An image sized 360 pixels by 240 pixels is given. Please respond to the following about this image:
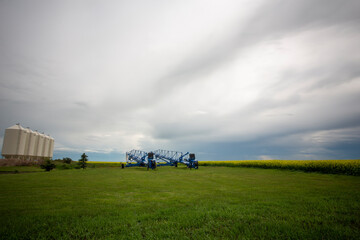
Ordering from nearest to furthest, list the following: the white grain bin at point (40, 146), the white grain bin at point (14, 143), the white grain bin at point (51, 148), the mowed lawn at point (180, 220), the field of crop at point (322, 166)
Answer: the mowed lawn at point (180, 220), the field of crop at point (322, 166), the white grain bin at point (14, 143), the white grain bin at point (40, 146), the white grain bin at point (51, 148)

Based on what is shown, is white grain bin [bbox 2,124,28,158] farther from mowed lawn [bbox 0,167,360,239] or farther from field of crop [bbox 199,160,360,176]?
field of crop [bbox 199,160,360,176]

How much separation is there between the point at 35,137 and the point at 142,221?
183 ft

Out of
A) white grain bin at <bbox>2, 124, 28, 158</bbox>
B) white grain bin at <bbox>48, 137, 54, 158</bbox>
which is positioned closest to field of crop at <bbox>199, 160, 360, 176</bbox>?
white grain bin at <bbox>2, 124, 28, 158</bbox>

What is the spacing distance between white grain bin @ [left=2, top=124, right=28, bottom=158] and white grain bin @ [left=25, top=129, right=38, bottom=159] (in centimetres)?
165

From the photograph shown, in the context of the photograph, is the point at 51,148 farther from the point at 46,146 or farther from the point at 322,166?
the point at 322,166

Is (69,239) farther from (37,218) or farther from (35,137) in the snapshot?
(35,137)

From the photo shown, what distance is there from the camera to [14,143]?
128 ft

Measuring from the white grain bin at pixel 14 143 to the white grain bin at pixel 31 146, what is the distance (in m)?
1.65

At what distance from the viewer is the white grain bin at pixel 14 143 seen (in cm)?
3822

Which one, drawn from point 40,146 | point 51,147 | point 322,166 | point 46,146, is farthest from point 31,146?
point 322,166

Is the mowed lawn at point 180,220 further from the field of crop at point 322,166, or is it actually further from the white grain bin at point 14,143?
the white grain bin at point 14,143

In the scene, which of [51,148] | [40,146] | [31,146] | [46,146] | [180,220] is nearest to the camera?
[180,220]

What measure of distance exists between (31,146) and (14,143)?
4.15 meters

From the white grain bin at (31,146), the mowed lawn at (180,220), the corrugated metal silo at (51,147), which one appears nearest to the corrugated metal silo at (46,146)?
the corrugated metal silo at (51,147)
